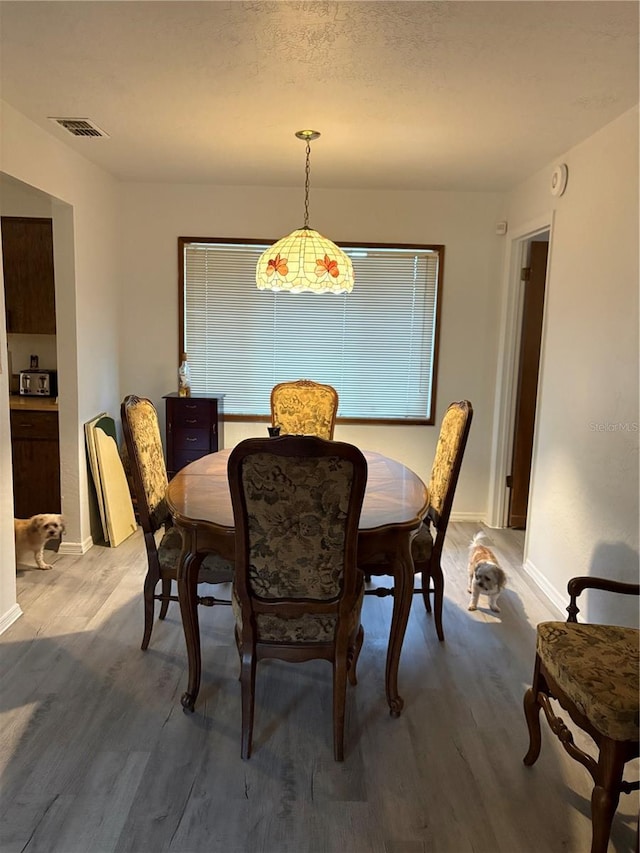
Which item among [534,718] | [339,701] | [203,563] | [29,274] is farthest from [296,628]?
[29,274]

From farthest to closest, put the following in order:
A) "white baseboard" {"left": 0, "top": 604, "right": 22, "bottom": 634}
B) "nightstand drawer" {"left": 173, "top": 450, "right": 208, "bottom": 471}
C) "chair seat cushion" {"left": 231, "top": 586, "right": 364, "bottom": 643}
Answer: "nightstand drawer" {"left": 173, "top": 450, "right": 208, "bottom": 471}, "white baseboard" {"left": 0, "top": 604, "right": 22, "bottom": 634}, "chair seat cushion" {"left": 231, "top": 586, "right": 364, "bottom": 643}

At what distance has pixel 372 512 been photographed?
2377mm

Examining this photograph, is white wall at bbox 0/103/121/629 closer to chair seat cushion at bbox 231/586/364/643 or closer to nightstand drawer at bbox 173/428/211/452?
nightstand drawer at bbox 173/428/211/452

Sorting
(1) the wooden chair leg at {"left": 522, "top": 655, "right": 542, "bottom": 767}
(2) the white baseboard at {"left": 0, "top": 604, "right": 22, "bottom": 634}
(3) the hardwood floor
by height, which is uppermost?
(1) the wooden chair leg at {"left": 522, "top": 655, "right": 542, "bottom": 767}

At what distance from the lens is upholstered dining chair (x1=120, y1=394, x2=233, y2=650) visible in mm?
2582

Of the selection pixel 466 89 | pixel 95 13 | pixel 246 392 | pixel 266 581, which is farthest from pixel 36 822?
pixel 246 392

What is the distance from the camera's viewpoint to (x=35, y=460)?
4188mm

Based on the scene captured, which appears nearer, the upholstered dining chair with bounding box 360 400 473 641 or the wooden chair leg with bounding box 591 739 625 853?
the wooden chair leg with bounding box 591 739 625 853

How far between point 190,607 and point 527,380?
10.3 ft

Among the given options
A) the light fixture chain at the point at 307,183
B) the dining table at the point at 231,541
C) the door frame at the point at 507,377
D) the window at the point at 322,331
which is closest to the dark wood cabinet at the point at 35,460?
the window at the point at 322,331

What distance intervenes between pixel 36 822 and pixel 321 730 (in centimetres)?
96

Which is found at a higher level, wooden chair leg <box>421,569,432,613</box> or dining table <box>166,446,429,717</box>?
dining table <box>166,446,429,717</box>

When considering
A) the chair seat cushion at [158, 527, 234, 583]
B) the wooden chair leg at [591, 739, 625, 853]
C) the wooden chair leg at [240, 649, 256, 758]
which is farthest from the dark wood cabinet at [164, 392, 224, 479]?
the wooden chair leg at [591, 739, 625, 853]

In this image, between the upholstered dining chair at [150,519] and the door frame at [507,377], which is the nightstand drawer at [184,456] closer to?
the upholstered dining chair at [150,519]
